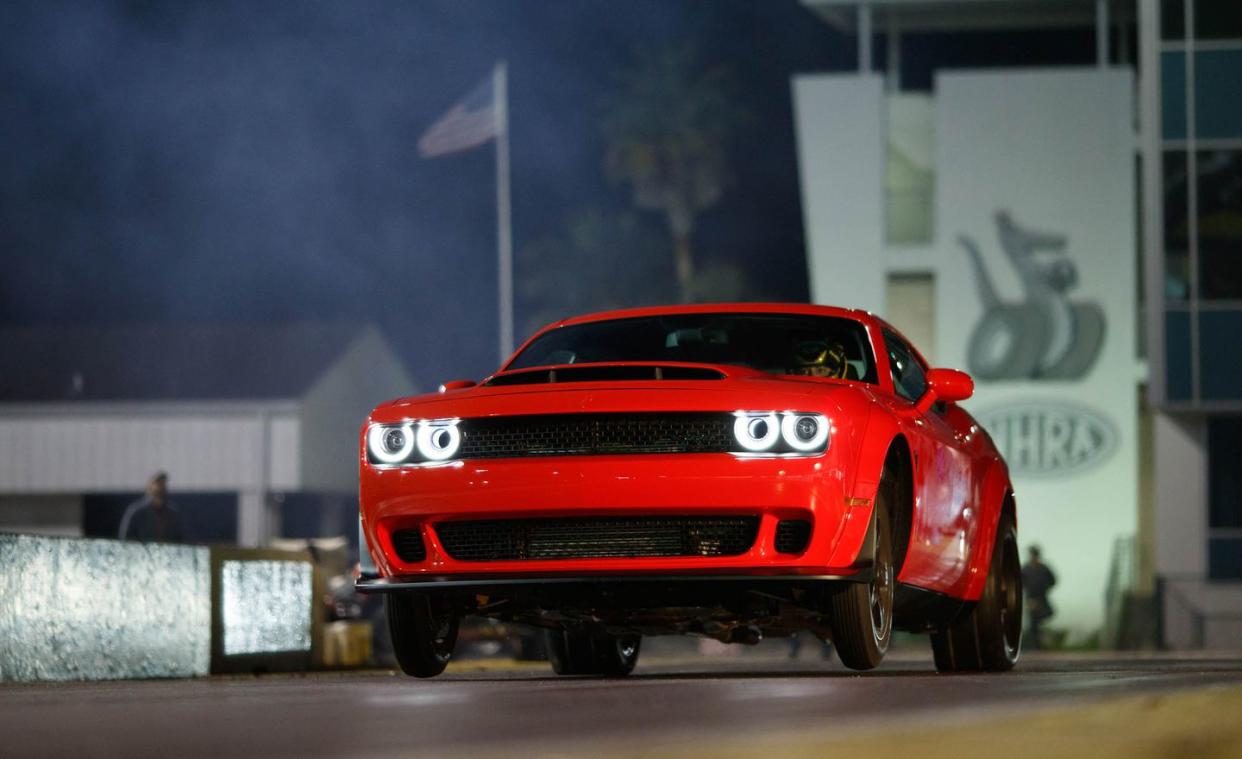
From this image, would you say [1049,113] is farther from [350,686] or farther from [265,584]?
[350,686]

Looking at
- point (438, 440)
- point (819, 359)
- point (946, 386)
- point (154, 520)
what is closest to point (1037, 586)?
point (154, 520)

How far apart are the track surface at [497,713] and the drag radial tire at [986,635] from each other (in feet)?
6.02

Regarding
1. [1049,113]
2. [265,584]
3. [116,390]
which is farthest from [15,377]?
[265,584]

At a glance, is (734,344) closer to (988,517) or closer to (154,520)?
(988,517)

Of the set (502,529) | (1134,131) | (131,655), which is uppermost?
(1134,131)

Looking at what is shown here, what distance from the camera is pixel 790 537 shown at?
24.7 feet

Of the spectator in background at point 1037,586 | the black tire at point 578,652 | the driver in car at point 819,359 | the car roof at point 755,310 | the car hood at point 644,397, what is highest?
the car roof at point 755,310

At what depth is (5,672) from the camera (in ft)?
32.6

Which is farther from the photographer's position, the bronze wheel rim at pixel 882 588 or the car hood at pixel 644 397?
the bronze wheel rim at pixel 882 588

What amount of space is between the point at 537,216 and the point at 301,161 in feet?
34.7

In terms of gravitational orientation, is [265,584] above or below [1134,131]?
below

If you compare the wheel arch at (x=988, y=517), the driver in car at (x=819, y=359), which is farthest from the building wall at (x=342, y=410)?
the driver in car at (x=819, y=359)

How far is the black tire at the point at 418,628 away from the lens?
8.20 meters

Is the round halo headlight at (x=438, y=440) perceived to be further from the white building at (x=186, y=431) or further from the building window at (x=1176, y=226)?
the white building at (x=186, y=431)
